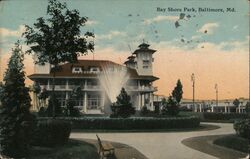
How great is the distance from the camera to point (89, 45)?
1708cm

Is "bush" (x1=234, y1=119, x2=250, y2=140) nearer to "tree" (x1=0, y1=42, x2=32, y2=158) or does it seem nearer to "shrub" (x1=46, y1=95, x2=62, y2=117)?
"shrub" (x1=46, y1=95, x2=62, y2=117)

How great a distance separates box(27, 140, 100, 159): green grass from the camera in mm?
15625

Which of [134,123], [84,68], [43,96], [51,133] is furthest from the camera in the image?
[134,123]

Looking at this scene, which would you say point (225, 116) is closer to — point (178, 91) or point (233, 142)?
point (233, 142)

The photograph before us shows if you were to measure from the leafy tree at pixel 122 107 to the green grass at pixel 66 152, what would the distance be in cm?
593

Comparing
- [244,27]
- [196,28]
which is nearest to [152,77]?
[196,28]

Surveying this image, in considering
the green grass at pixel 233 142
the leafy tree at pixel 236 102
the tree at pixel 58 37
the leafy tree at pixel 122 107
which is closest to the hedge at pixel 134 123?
the leafy tree at pixel 122 107

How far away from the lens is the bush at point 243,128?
16.8 m

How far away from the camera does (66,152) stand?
15953mm

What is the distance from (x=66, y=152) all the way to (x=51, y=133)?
1180mm

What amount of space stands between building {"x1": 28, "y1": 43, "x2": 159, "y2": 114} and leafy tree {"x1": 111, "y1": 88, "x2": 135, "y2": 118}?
1.68 ft

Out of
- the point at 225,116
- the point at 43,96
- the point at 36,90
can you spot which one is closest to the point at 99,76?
the point at 43,96

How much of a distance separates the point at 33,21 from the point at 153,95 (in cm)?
648

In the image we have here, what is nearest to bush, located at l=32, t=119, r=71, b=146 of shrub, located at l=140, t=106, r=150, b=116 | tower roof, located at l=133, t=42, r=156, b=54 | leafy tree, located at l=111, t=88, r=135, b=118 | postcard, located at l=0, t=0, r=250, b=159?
postcard, located at l=0, t=0, r=250, b=159
